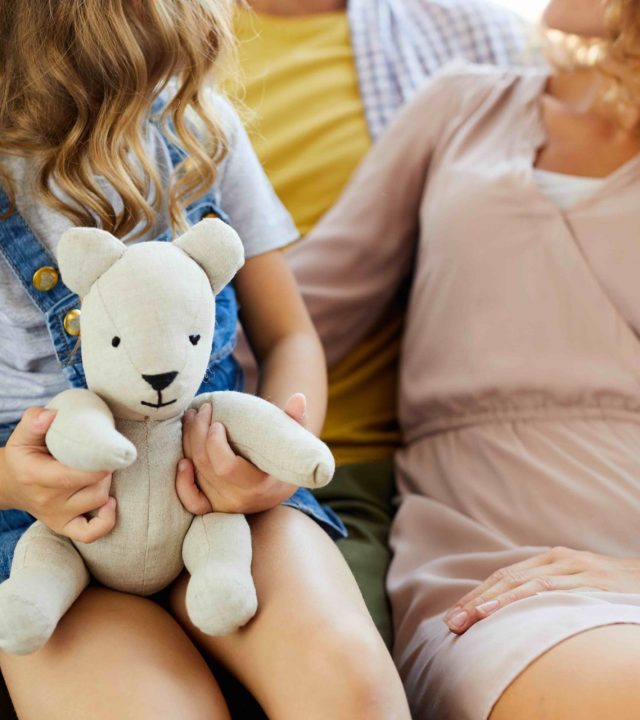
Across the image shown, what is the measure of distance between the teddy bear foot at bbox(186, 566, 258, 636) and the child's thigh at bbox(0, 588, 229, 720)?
0.05 metres

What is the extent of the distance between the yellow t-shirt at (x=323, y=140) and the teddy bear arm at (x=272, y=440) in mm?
472

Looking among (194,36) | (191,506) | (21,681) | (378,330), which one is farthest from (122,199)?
(378,330)

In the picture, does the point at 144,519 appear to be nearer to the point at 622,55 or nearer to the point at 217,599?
the point at 217,599

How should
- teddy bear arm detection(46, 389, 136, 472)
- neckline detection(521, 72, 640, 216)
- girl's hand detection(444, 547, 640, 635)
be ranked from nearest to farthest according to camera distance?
teddy bear arm detection(46, 389, 136, 472), girl's hand detection(444, 547, 640, 635), neckline detection(521, 72, 640, 216)

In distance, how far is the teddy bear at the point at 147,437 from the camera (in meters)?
0.64

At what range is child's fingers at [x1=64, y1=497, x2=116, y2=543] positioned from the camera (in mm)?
688

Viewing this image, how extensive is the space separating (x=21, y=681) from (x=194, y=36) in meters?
0.56

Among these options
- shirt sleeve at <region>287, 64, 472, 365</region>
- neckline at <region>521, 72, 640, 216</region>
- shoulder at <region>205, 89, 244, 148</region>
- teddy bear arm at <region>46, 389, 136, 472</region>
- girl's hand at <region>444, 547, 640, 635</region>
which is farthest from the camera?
shirt sleeve at <region>287, 64, 472, 365</region>

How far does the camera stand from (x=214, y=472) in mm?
724

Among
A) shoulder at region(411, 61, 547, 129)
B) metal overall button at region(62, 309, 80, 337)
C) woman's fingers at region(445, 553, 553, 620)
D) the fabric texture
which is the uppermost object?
metal overall button at region(62, 309, 80, 337)

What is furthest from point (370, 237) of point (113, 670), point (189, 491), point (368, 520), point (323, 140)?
point (113, 670)

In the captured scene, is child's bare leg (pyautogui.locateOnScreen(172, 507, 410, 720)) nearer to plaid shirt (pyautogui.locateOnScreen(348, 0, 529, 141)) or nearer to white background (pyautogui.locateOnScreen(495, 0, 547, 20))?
plaid shirt (pyautogui.locateOnScreen(348, 0, 529, 141))

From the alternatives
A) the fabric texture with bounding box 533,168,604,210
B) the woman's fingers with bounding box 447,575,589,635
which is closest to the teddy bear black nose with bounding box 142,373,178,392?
the woman's fingers with bounding box 447,575,589,635

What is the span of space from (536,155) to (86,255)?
0.68 metres
